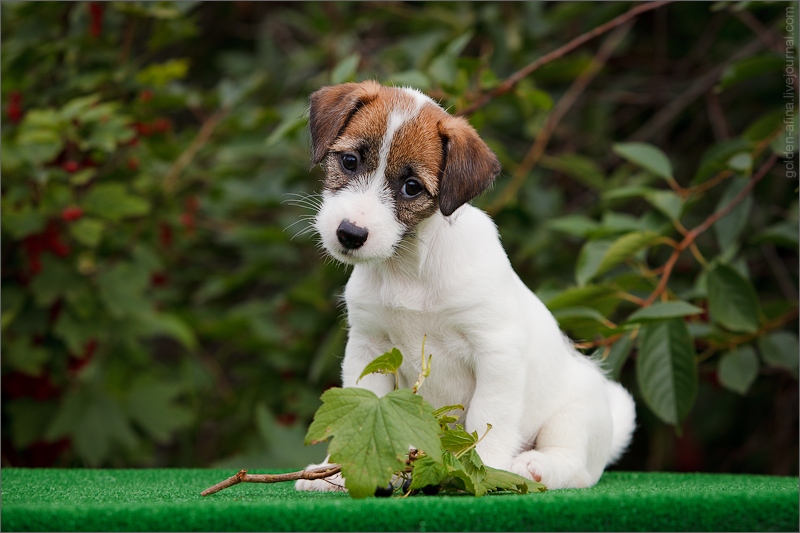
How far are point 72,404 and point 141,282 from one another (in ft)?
2.90

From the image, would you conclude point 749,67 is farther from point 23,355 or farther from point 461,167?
point 23,355

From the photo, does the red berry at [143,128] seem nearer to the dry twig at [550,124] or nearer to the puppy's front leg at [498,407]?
the dry twig at [550,124]

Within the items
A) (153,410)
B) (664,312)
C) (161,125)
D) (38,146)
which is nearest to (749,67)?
(664,312)

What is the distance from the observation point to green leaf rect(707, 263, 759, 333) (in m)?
3.61

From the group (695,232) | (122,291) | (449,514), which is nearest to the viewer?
(449,514)

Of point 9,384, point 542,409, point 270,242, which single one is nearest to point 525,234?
point 270,242

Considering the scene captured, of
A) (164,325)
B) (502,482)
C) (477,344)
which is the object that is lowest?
(164,325)

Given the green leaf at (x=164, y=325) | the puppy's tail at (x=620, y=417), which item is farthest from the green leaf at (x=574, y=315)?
the green leaf at (x=164, y=325)

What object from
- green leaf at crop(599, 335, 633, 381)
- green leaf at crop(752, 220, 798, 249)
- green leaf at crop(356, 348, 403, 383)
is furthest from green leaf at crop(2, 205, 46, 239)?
green leaf at crop(752, 220, 798, 249)

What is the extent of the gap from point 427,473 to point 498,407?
480 millimetres

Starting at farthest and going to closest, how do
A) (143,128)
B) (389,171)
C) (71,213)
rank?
(143,128), (71,213), (389,171)

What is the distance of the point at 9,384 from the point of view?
4410 millimetres

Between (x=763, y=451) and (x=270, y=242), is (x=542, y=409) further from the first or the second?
(x=763, y=451)

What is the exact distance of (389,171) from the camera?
2.55 meters
